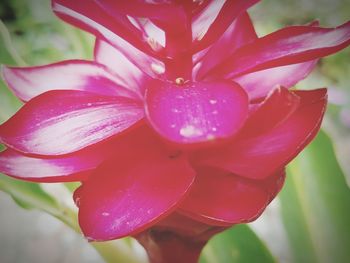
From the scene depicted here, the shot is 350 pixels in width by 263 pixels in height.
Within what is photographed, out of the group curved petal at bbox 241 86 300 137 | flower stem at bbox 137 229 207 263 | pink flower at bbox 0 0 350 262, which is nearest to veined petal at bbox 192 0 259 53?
pink flower at bbox 0 0 350 262

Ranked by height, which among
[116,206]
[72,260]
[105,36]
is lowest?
[72,260]

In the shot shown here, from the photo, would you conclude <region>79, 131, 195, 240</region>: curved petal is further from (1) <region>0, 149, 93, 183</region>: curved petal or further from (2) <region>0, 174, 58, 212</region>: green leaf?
(2) <region>0, 174, 58, 212</region>: green leaf

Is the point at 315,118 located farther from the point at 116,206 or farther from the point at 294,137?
the point at 116,206

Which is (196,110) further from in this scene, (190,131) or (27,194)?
(27,194)

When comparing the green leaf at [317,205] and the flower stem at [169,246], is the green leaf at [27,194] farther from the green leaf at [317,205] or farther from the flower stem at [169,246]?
the green leaf at [317,205]

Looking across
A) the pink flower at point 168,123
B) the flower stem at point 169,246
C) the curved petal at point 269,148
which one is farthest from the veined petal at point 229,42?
the flower stem at point 169,246

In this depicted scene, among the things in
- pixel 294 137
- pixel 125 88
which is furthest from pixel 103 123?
pixel 294 137

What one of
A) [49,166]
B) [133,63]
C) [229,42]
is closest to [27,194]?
[49,166]
